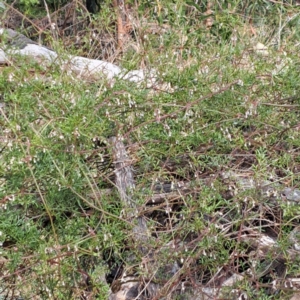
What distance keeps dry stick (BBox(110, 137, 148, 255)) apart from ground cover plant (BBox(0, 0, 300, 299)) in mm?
12

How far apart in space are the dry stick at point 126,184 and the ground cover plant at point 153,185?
1cm

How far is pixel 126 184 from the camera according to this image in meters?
2.38

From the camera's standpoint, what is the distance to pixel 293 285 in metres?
2.17

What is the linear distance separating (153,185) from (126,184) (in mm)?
113

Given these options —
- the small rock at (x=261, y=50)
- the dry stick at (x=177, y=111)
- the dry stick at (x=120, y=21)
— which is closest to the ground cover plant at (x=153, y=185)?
the dry stick at (x=177, y=111)

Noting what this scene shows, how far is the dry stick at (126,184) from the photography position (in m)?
2.23

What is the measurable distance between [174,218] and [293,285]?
0.53 meters

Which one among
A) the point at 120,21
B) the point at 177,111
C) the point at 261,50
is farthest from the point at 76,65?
the point at 120,21

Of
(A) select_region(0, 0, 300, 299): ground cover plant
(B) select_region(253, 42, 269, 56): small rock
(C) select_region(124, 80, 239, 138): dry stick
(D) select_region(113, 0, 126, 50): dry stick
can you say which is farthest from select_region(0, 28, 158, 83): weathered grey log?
(B) select_region(253, 42, 269, 56): small rock

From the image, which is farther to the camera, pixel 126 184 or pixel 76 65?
pixel 76 65

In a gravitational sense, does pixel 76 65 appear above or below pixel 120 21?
above

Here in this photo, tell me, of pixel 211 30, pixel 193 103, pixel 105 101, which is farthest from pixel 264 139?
pixel 211 30

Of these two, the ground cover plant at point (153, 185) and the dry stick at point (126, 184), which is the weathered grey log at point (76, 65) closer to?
the ground cover plant at point (153, 185)

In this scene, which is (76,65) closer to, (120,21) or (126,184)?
(126,184)
